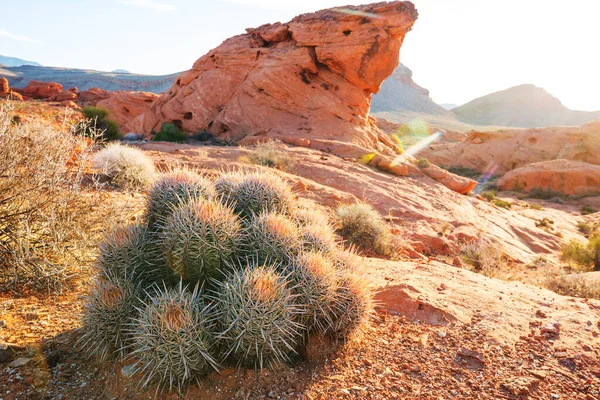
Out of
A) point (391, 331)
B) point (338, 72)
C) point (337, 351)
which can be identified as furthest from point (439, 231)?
point (338, 72)

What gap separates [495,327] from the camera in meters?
3.88

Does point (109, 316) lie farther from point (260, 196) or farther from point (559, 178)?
point (559, 178)

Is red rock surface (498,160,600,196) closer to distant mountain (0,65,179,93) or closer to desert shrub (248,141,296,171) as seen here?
desert shrub (248,141,296,171)

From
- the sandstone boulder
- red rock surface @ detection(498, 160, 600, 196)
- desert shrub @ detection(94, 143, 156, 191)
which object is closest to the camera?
desert shrub @ detection(94, 143, 156, 191)

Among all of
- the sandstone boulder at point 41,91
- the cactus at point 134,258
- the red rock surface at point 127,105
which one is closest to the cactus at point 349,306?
the cactus at point 134,258

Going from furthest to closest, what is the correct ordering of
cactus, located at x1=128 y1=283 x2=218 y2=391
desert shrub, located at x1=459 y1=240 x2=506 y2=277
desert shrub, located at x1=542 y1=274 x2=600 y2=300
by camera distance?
desert shrub, located at x1=459 y1=240 x2=506 y2=277 < desert shrub, located at x1=542 y1=274 x2=600 y2=300 < cactus, located at x1=128 y1=283 x2=218 y2=391

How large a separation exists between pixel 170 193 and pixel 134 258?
0.64 meters

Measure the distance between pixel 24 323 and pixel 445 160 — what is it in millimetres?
33541

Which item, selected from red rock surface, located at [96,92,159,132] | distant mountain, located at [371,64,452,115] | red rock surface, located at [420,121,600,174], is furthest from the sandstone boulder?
distant mountain, located at [371,64,452,115]

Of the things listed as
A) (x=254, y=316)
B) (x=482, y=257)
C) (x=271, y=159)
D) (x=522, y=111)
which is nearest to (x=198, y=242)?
(x=254, y=316)

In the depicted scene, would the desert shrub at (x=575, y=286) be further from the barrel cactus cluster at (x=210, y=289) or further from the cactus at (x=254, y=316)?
the cactus at (x=254, y=316)

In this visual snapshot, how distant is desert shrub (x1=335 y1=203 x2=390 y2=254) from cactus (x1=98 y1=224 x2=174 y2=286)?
502cm

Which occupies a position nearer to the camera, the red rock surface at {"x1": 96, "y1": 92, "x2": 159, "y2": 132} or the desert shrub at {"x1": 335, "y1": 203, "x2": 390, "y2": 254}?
the desert shrub at {"x1": 335, "y1": 203, "x2": 390, "y2": 254}

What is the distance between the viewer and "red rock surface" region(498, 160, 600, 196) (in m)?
25.8
